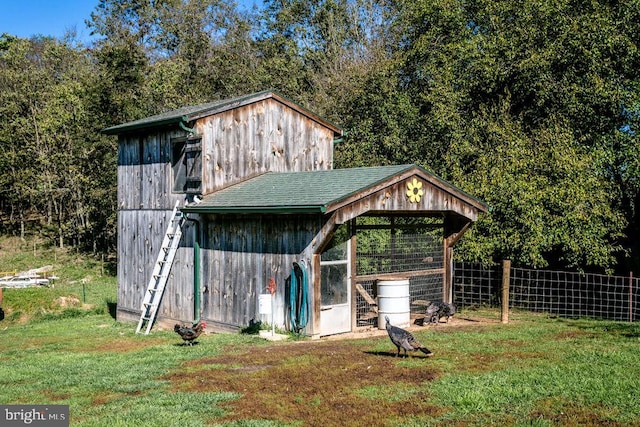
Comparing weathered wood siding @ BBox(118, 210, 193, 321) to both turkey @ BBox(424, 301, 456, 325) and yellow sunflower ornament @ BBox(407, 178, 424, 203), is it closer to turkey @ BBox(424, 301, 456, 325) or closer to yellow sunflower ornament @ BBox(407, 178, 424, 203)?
yellow sunflower ornament @ BBox(407, 178, 424, 203)

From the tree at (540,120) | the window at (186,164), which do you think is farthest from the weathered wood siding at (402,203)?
the window at (186,164)

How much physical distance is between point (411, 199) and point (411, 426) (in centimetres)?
800

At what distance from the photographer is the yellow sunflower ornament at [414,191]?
15133 mm

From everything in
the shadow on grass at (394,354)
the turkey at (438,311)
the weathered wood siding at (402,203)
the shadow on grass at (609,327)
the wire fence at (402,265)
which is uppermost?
the weathered wood siding at (402,203)

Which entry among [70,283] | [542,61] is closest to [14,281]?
[70,283]

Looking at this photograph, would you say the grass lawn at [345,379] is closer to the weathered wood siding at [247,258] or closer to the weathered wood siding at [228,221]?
the weathered wood siding at [247,258]

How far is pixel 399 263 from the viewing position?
54.2 ft

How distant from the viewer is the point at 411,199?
1518 cm

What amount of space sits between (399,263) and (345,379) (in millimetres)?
6743

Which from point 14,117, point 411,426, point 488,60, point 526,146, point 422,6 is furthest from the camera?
point 14,117

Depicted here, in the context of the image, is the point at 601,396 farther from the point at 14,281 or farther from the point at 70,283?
the point at 70,283

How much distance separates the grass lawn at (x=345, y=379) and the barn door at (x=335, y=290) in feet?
2.71

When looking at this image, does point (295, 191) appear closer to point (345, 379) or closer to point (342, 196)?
point (342, 196)

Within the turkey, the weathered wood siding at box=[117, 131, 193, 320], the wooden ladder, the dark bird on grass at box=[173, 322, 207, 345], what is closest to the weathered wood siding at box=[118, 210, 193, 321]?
Answer: the weathered wood siding at box=[117, 131, 193, 320]
